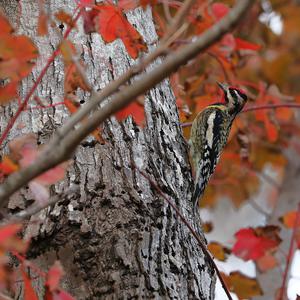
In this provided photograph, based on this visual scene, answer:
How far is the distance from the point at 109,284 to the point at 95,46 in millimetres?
1599

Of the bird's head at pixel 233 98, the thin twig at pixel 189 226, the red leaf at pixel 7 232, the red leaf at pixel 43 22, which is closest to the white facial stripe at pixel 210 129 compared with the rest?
the bird's head at pixel 233 98

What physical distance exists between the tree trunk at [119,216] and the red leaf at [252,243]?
185mm

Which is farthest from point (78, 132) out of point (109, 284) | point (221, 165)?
point (221, 165)

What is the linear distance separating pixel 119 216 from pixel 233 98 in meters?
2.98

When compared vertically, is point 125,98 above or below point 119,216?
below

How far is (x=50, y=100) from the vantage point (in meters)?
3.70

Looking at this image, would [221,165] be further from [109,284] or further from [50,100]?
[109,284]

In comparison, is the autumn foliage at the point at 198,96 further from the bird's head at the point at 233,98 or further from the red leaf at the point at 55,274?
the bird's head at the point at 233,98

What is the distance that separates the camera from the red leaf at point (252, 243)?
3191mm

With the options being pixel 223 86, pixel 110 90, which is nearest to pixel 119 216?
pixel 110 90

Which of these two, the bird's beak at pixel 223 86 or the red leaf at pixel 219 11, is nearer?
the red leaf at pixel 219 11

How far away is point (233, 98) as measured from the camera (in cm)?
586

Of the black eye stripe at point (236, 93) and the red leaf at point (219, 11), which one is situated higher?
the black eye stripe at point (236, 93)

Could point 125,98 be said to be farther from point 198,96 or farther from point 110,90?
point 198,96
